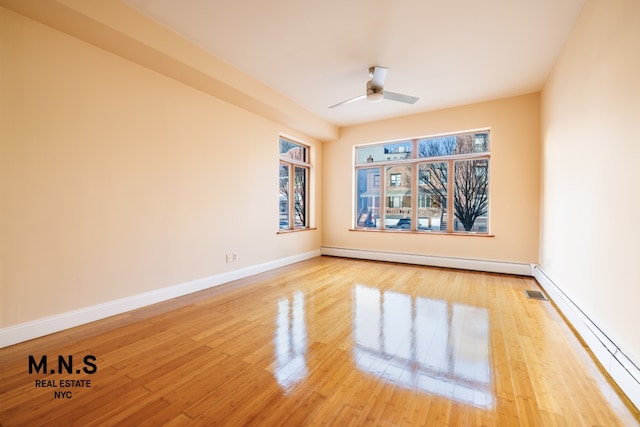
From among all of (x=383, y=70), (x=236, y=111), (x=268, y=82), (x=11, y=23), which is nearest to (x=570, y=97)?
(x=383, y=70)

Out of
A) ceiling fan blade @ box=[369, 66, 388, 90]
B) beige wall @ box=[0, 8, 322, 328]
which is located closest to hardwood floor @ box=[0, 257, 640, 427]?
beige wall @ box=[0, 8, 322, 328]

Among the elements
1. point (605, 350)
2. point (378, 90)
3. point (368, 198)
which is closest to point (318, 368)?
point (605, 350)

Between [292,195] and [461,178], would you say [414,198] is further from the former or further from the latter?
[292,195]

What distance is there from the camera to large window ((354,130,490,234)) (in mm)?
5133

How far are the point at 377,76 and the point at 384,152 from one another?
8.43 ft

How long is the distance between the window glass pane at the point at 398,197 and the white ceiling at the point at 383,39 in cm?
188

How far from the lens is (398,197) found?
5.94m

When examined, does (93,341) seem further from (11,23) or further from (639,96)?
(639,96)

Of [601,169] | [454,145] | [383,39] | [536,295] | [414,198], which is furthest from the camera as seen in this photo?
[414,198]

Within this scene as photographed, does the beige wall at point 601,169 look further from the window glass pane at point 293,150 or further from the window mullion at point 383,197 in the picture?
the window glass pane at point 293,150

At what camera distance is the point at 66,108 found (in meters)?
2.60

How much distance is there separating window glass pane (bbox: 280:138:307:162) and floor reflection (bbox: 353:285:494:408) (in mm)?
3526

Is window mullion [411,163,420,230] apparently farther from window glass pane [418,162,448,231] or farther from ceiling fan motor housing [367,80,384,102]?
ceiling fan motor housing [367,80,384,102]

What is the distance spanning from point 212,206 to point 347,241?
3.37 metres
